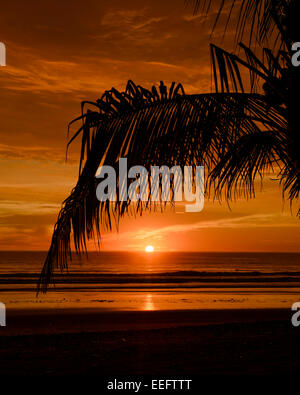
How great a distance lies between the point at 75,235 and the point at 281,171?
174 centimetres

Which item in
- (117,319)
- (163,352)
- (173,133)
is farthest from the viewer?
(117,319)

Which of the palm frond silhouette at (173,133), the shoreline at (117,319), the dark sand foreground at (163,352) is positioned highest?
the palm frond silhouette at (173,133)

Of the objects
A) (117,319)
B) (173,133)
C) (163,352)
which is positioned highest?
(173,133)

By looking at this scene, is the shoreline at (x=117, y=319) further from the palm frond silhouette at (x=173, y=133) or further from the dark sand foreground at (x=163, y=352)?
the palm frond silhouette at (x=173, y=133)

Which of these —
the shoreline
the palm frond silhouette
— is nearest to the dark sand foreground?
the shoreline

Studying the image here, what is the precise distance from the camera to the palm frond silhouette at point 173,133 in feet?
11.0

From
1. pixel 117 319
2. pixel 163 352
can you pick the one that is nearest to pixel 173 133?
pixel 163 352

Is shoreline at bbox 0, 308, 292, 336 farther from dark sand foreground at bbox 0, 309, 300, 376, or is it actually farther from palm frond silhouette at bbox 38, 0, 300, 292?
palm frond silhouette at bbox 38, 0, 300, 292

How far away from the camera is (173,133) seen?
3387 mm

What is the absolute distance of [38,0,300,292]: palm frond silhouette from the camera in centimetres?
336

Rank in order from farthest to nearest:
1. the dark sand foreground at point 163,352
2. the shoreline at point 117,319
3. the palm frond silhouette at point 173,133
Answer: the shoreline at point 117,319
the dark sand foreground at point 163,352
the palm frond silhouette at point 173,133

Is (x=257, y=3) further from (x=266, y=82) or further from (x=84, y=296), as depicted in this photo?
(x=84, y=296)

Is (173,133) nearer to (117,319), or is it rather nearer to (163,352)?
(163,352)

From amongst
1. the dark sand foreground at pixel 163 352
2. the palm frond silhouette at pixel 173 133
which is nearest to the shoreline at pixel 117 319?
the dark sand foreground at pixel 163 352
